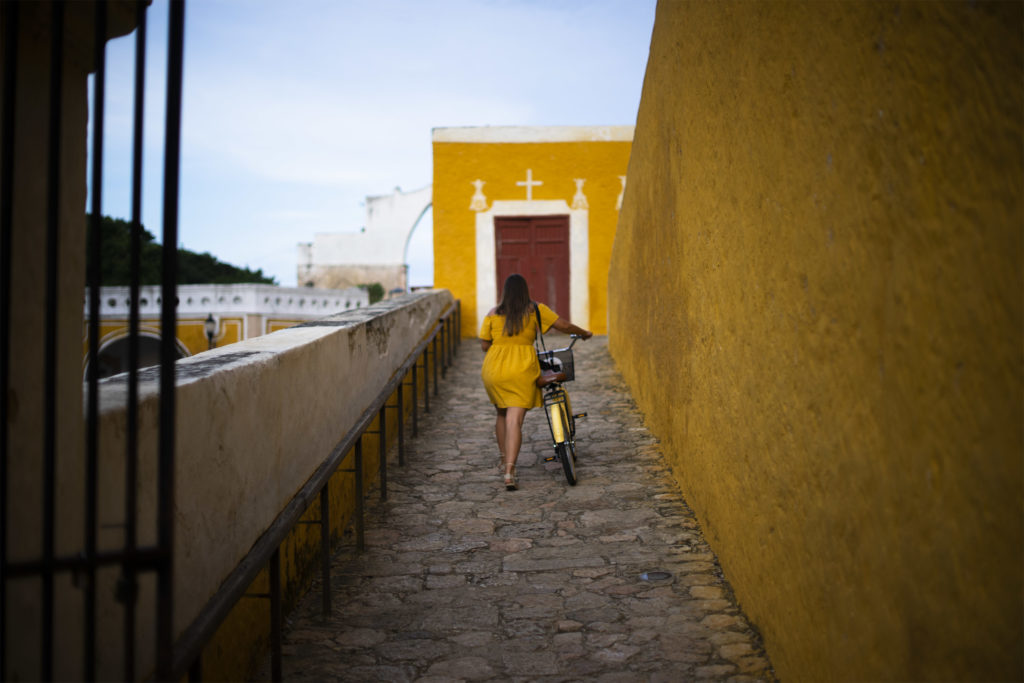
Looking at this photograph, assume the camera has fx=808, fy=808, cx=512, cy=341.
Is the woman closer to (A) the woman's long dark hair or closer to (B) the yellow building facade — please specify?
(A) the woman's long dark hair

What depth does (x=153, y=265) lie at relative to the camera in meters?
23.9

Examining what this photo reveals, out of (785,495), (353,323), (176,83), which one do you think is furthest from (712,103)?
(176,83)

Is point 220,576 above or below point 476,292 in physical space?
below

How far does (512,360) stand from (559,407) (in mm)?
433

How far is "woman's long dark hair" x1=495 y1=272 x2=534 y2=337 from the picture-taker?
5.20m

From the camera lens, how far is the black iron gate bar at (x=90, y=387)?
1.59 metres

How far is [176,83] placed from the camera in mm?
1714

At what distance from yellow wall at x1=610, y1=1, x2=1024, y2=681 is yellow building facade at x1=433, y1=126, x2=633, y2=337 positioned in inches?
357

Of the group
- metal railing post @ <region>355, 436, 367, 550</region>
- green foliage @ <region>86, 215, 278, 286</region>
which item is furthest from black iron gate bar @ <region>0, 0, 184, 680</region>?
green foliage @ <region>86, 215, 278, 286</region>

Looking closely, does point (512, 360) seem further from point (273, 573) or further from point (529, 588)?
point (273, 573)

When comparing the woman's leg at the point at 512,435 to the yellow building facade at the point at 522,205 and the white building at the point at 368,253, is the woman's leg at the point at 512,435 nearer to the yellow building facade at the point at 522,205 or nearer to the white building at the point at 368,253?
the yellow building facade at the point at 522,205

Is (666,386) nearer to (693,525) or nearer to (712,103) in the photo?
(693,525)

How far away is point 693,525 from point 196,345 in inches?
708

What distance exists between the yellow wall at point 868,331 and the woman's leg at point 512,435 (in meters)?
1.42
